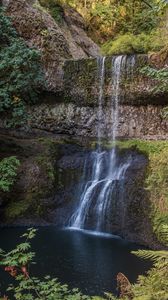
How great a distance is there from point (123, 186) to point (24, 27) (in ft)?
27.8

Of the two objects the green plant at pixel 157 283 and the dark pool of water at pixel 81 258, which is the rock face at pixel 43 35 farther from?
the green plant at pixel 157 283

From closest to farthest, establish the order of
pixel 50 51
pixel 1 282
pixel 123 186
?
1. pixel 1 282
2. pixel 123 186
3. pixel 50 51

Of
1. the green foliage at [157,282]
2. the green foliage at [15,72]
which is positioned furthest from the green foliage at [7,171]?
the green foliage at [157,282]

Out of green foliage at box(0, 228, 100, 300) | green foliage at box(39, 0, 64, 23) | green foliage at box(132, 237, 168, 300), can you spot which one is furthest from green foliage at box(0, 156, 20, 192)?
green foliage at box(39, 0, 64, 23)

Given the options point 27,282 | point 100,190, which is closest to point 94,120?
point 100,190

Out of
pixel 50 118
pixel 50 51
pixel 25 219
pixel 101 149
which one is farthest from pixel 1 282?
pixel 50 51

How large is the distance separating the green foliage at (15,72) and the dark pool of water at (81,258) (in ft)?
12.2

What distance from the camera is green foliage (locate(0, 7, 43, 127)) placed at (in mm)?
11938

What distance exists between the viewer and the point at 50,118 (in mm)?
16672

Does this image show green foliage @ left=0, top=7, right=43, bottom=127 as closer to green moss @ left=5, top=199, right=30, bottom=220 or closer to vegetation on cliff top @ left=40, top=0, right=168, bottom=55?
green moss @ left=5, top=199, right=30, bottom=220

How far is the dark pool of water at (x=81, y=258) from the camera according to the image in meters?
8.05

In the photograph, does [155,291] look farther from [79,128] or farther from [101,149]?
[79,128]

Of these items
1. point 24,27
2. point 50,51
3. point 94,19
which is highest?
point 94,19

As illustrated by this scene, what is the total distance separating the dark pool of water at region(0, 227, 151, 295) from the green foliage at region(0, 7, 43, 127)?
371cm
